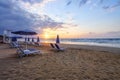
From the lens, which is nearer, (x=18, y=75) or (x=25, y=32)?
(x=18, y=75)

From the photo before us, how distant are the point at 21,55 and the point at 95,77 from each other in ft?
20.4

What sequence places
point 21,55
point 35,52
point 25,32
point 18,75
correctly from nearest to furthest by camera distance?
point 18,75, point 21,55, point 35,52, point 25,32

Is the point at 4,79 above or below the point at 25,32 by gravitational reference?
below

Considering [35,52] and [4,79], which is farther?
[35,52]

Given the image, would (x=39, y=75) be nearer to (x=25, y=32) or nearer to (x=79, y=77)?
(x=79, y=77)

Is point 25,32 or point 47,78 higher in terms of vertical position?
point 25,32

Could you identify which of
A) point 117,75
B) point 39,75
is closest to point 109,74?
point 117,75

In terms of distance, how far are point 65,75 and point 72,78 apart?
0.41 m

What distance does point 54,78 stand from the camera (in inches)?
196

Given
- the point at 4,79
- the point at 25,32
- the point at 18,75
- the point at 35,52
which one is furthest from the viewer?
the point at 25,32

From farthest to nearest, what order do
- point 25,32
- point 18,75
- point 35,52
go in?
1. point 25,32
2. point 35,52
3. point 18,75

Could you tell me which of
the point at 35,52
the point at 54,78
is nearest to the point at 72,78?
the point at 54,78

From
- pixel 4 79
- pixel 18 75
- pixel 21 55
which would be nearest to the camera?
pixel 4 79

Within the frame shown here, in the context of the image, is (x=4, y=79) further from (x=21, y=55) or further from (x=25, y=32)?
(x=25, y=32)
